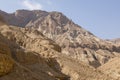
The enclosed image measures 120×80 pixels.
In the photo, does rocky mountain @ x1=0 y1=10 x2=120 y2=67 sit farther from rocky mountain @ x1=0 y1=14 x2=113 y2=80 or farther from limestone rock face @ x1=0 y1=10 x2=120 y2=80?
rocky mountain @ x1=0 y1=14 x2=113 y2=80

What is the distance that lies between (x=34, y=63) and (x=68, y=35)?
75893 millimetres

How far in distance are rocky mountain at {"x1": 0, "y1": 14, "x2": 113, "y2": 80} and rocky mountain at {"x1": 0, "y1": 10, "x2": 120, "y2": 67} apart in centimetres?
4312

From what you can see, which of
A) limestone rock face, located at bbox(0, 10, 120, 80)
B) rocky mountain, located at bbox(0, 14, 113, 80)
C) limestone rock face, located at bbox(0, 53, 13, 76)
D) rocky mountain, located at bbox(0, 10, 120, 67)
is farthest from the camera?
rocky mountain, located at bbox(0, 10, 120, 67)

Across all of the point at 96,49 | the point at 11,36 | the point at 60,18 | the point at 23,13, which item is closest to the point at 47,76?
the point at 11,36

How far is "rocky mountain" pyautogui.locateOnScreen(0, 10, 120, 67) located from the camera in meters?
84.4

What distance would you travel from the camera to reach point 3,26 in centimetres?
3484

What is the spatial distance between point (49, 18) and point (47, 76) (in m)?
89.9

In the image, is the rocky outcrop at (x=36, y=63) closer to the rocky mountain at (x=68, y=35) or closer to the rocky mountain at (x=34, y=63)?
the rocky mountain at (x=34, y=63)

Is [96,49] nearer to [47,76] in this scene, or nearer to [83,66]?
[83,66]

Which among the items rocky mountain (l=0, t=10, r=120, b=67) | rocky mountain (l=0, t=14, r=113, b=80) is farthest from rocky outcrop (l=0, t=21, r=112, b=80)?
rocky mountain (l=0, t=10, r=120, b=67)

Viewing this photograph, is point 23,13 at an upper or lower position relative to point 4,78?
upper

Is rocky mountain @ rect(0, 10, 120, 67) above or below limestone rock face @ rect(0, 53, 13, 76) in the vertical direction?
above

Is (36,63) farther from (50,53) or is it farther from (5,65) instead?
(5,65)

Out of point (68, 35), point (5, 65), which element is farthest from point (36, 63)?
point (68, 35)
